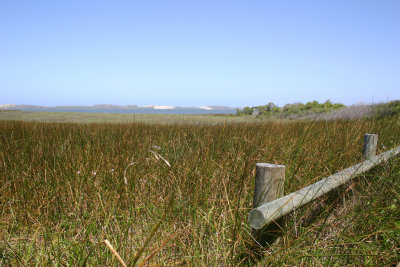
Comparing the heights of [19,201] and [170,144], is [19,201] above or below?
below

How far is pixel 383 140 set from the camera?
423cm

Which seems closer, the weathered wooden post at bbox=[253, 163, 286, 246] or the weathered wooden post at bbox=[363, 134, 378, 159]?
the weathered wooden post at bbox=[253, 163, 286, 246]

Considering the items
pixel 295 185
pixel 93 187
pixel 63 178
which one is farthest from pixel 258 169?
pixel 63 178

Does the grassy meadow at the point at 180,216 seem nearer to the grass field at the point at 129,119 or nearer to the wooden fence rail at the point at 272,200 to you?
the wooden fence rail at the point at 272,200

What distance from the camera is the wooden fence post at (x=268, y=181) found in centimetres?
140

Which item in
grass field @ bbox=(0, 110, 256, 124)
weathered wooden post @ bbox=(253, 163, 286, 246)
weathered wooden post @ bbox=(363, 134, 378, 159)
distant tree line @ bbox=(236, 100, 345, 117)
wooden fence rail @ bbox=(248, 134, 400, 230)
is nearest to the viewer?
wooden fence rail @ bbox=(248, 134, 400, 230)

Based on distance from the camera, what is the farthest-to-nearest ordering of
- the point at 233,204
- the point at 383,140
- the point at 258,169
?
the point at 383,140, the point at 233,204, the point at 258,169

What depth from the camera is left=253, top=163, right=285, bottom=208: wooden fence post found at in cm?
140

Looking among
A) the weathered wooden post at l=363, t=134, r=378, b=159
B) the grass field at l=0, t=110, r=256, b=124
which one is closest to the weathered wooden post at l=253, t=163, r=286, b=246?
the weathered wooden post at l=363, t=134, r=378, b=159

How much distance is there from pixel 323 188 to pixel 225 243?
2.27 ft

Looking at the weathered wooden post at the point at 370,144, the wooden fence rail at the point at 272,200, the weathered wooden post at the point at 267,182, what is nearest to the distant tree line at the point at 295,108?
the weathered wooden post at the point at 370,144

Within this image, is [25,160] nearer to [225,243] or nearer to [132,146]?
[132,146]

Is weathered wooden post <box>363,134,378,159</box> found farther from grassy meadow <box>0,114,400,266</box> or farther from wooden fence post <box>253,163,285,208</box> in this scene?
wooden fence post <box>253,163,285,208</box>

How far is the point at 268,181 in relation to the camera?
141 centimetres
